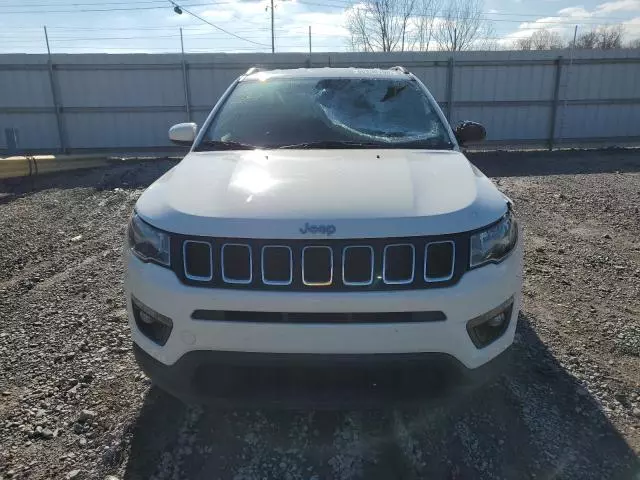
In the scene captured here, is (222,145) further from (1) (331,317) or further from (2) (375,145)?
(1) (331,317)

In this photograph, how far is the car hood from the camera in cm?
212

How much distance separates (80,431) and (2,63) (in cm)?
1339

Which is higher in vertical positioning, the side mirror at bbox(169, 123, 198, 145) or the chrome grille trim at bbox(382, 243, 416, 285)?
the side mirror at bbox(169, 123, 198, 145)

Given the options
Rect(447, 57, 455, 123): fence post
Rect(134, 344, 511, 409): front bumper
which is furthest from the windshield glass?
Rect(447, 57, 455, 123): fence post

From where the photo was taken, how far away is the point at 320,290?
209 centimetres

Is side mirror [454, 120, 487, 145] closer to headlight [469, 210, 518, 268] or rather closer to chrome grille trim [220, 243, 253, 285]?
headlight [469, 210, 518, 268]

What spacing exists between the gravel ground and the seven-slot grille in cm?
57

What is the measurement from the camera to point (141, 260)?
90.3 inches

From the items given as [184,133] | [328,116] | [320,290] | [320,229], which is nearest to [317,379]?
[320,290]

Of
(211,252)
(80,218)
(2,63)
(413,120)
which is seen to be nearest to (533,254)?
(413,120)

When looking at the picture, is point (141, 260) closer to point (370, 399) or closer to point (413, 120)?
point (370, 399)

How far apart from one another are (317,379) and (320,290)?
385mm

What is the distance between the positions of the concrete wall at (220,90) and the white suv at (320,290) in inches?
441

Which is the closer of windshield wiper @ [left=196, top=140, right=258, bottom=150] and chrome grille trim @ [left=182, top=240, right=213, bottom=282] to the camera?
chrome grille trim @ [left=182, top=240, right=213, bottom=282]
